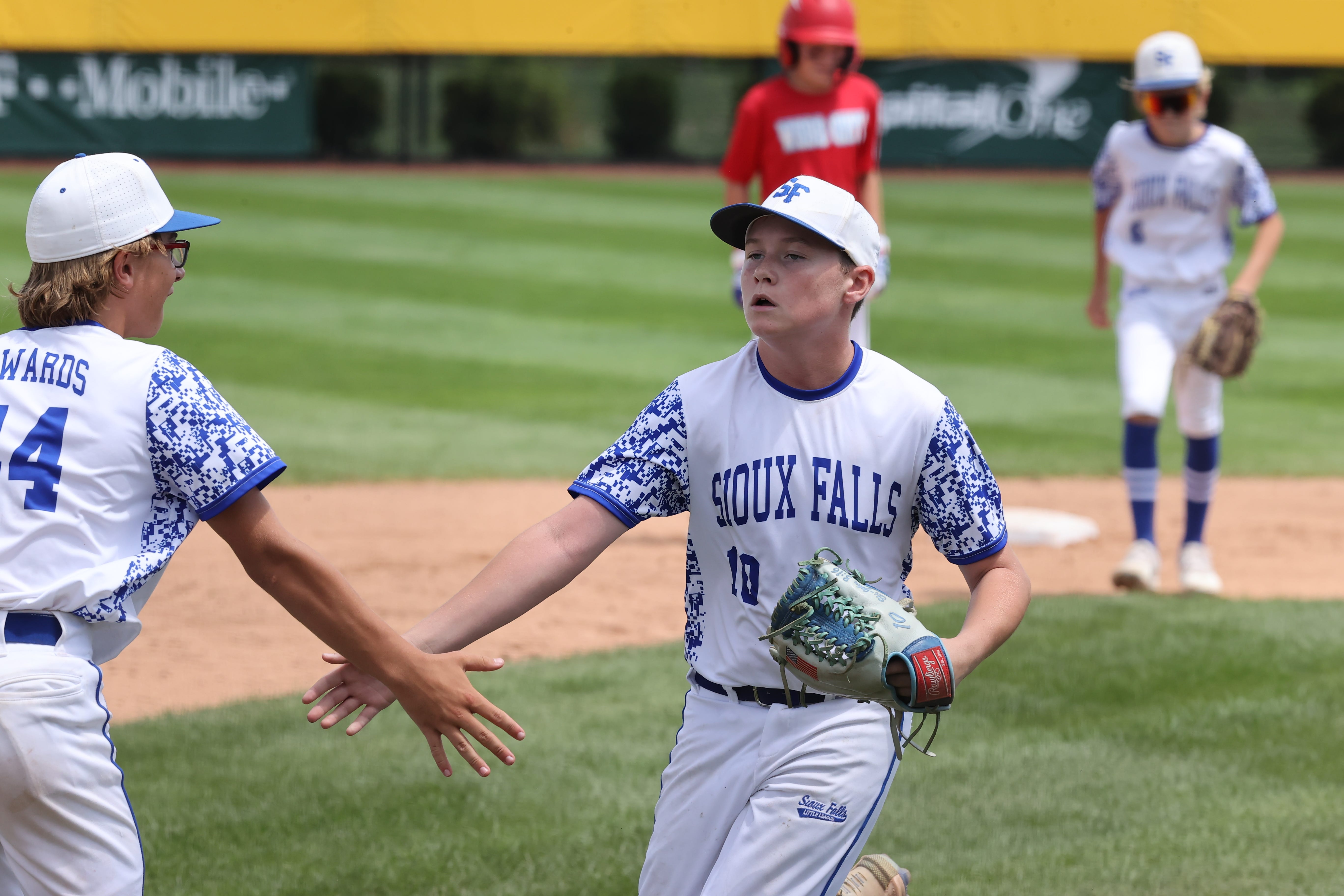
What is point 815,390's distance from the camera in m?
3.31

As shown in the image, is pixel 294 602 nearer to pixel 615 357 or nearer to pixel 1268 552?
pixel 1268 552

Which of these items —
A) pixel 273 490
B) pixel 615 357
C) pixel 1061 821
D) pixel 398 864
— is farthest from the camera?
pixel 615 357

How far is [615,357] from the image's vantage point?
543 inches

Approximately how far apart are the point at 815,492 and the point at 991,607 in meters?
0.42

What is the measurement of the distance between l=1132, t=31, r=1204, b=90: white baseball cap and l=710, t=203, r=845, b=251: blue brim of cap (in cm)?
462

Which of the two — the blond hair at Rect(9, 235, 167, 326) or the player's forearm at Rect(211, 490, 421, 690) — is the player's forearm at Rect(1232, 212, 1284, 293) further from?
the blond hair at Rect(9, 235, 167, 326)

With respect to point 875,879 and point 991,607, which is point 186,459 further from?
point 875,879

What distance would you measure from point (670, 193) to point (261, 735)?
62.7 ft

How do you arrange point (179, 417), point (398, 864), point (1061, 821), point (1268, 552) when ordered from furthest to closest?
1. point (1268, 552)
2. point (1061, 821)
3. point (398, 864)
4. point (179, 417)

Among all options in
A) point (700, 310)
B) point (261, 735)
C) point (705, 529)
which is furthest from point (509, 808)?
point (700, 310)

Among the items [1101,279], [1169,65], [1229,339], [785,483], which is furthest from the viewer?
[1101,279]

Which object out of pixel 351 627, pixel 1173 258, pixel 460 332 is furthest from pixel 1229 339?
pixel 460 332

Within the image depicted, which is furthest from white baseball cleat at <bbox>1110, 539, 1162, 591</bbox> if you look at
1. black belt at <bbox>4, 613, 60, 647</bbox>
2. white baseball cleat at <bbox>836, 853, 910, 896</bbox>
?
black belt at <bbox>4, 613, 60, 647</bbox>

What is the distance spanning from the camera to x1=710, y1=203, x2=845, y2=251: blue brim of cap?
3150mm
